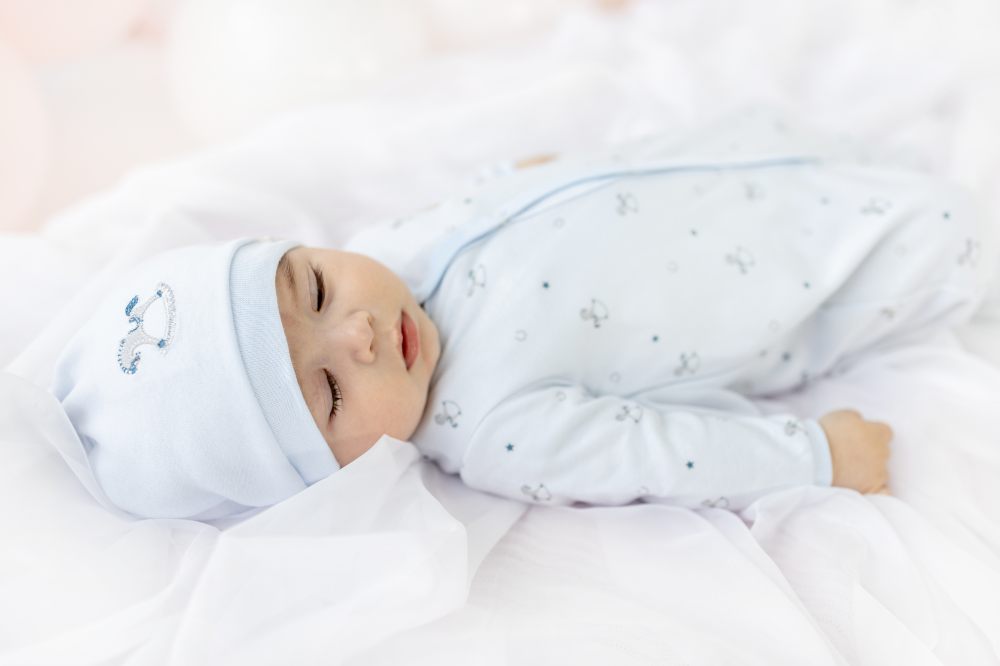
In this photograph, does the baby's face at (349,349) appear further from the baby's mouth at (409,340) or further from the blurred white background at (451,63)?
the blurred white background at (451,63)

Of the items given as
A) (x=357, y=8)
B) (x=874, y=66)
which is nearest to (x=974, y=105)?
(x=874, y=66)

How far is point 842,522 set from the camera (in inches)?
41.0

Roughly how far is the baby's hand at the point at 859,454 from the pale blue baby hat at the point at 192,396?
64 centimetres

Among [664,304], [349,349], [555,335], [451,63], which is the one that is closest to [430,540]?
[349,349]

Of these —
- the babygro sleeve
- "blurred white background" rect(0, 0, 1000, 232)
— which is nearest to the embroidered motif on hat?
the babygro sleeve

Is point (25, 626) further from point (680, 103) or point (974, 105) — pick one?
point (974, 105)

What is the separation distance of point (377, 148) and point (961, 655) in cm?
122

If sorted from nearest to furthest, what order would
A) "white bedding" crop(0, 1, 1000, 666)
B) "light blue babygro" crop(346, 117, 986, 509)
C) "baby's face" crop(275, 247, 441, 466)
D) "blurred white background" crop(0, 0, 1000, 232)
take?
"white bedding" crop(0, 1, 1000, 666), "baby's face" crop(275, 247, 441, 466), "light blue babygro" crop(346, 117, 986, 509), "blurred white background" crop(0, 0, 1000, 232)

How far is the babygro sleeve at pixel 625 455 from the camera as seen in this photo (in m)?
1.06

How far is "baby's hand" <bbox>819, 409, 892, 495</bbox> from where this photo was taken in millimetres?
1089

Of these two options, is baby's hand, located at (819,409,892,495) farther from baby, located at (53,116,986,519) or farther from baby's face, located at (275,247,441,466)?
baby's face, located at (275,247,441,466)

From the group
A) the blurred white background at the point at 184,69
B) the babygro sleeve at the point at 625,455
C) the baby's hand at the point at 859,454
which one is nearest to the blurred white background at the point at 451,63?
the blurred white background at the point at 184,69

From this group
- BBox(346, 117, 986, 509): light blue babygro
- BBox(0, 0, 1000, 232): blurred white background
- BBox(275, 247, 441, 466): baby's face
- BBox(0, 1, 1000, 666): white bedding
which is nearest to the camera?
BBox(0, 1, 1000, 666): white bedding

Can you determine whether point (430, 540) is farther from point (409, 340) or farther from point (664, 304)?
point (664, 304)
